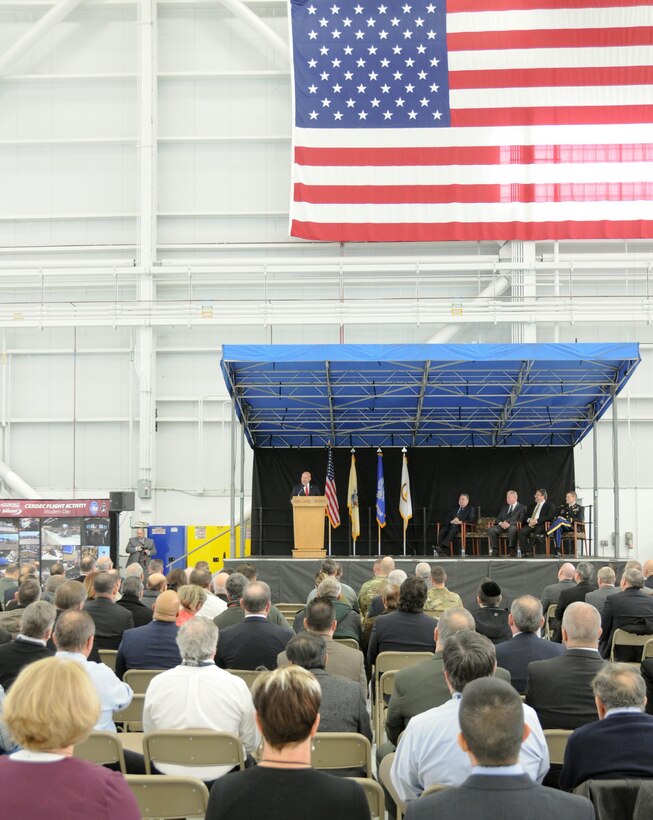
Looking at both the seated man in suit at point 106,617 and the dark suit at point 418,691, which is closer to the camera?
the dark suit at point 418,691

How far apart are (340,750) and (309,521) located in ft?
39.7

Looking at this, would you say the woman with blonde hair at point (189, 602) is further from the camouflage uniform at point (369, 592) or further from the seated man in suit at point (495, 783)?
the seated man in suit at point (495, 783)

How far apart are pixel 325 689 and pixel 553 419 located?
1415 cm

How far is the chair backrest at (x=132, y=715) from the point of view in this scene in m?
5.06

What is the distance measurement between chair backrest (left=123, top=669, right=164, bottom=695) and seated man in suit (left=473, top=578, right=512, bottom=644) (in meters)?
2.30

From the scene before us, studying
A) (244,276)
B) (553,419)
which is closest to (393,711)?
(553,419)

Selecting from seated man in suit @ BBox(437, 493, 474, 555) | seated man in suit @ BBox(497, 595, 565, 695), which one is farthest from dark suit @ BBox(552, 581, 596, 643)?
A: seated man in suit @ BBox(437, 493, 474, 555)

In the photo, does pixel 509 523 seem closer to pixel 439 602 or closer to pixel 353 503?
pixel 353 503

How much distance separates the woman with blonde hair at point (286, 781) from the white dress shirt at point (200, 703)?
170 cm

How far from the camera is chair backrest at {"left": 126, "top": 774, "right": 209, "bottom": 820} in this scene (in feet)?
10.9

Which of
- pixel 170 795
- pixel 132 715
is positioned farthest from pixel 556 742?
pixel 132 715

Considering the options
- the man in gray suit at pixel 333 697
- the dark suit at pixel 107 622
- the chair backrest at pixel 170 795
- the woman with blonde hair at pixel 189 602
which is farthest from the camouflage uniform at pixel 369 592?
the chair backrest at pixel 170 795

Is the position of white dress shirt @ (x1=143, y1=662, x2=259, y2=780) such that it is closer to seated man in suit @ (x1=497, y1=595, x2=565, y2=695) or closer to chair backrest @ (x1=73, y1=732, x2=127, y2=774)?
chair backrest @ (x1=73, y1=732, x2=127, y2=774)

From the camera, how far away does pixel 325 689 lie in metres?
4.20
